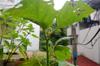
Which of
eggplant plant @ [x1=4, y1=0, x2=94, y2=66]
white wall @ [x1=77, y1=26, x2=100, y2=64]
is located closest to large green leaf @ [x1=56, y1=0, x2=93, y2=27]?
eggplant plant @ [x1=4, y1=0, x2=94, y2=66]

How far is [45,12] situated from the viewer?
1.09 feet

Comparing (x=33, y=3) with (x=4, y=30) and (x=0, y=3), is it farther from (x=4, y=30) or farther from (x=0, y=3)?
(x=0, y=3)

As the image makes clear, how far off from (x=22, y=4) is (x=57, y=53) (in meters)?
0.22

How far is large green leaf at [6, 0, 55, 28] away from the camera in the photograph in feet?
1.04

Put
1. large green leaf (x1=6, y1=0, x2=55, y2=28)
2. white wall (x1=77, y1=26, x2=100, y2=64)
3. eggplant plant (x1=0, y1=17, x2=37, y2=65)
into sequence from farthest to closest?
white wall (x1=77, y1=26, x2=100, y2=64) → eggplant plant (x1=0, y1=17, x2=37, y2=65) → large green leaf (x1=6, y1=0, x2=55, y2=28)

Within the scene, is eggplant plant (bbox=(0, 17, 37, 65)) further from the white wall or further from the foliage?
the white wall

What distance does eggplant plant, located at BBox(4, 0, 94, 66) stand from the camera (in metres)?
0.32

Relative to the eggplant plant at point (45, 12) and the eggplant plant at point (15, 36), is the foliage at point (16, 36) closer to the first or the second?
the eggplant plant at point (15, 36)

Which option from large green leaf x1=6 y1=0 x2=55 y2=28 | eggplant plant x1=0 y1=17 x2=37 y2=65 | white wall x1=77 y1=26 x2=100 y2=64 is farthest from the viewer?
white wall x1=77 y1=26 x2=100 y2=64

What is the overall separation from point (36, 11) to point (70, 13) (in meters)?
0.08

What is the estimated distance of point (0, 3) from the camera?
2.97 feet

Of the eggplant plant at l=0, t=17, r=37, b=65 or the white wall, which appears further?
the white wall

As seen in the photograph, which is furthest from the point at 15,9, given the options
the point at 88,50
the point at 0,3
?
the point at 88,50

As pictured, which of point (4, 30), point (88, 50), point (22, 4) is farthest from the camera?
point (88, 50)
